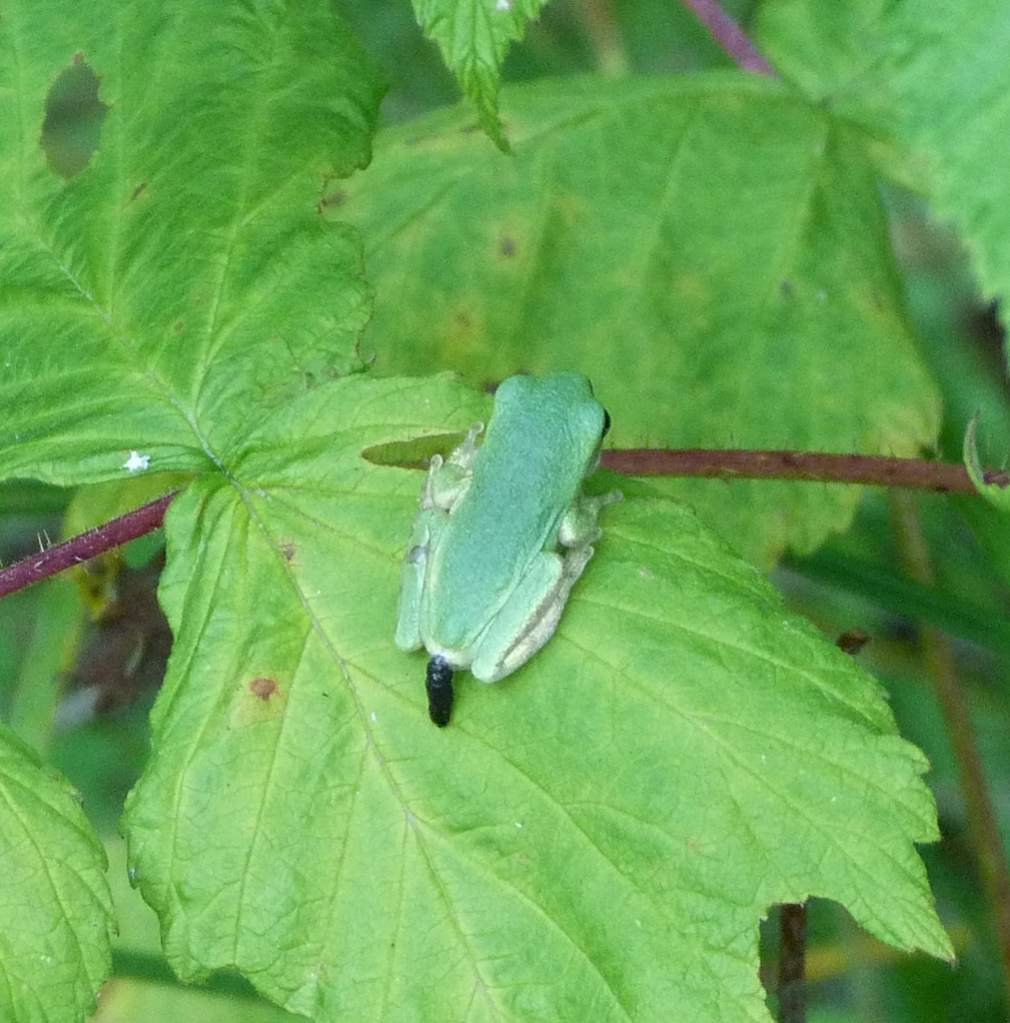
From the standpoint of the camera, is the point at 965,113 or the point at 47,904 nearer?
the point at 965,113

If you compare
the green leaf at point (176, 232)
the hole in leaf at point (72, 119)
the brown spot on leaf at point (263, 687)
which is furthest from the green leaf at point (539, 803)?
the hole in leaf at point (72, 119)

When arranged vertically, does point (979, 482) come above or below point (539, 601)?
above

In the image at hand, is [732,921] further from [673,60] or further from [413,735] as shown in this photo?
[673,60]

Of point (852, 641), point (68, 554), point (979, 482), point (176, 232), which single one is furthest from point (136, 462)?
point (979, 482)

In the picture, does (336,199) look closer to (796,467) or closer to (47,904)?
(796,467)

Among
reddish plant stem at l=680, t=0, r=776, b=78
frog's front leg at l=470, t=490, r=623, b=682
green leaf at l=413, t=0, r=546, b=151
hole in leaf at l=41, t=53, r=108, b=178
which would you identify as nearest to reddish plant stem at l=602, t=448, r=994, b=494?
frog's front leg at l=470, t=490, r=623, b=682
